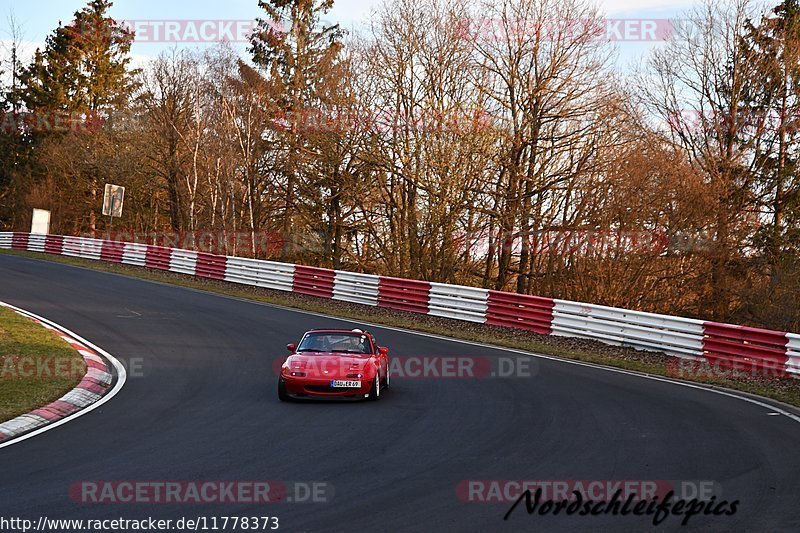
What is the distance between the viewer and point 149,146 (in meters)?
47.2

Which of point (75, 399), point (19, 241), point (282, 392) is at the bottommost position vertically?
point (75, 399)

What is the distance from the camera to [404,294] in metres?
23.6

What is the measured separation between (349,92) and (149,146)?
2057 centimetres

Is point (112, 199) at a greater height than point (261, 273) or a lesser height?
greater

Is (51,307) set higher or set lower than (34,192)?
lower

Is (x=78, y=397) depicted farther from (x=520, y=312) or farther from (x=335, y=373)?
(x=520, y=312)

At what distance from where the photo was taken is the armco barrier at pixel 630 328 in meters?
16.8

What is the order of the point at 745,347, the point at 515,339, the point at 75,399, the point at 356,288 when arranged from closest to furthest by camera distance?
the point at 75,399
the point at 745,347
the point at 515,339
the point at 356,288

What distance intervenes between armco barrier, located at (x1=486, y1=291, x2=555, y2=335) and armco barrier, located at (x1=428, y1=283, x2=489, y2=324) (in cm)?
27

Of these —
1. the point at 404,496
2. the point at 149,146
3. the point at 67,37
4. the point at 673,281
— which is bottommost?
the point at 404,496

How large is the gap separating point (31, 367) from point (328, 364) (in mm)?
5317

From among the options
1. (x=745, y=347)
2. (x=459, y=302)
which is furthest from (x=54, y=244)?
(x=745, y=347)

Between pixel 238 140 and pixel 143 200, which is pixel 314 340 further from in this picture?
pixel 143 200

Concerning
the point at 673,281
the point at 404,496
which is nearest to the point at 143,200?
the point at 673,281
